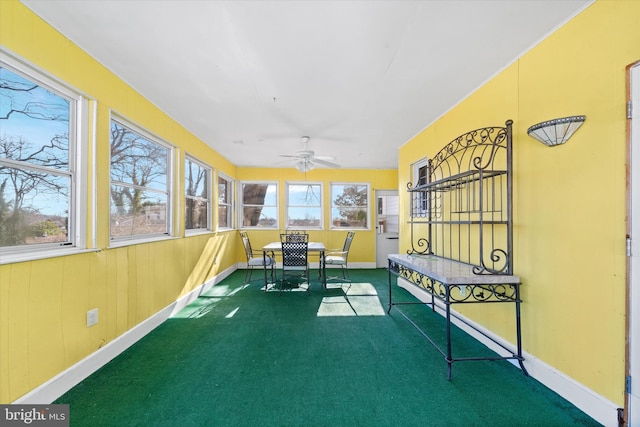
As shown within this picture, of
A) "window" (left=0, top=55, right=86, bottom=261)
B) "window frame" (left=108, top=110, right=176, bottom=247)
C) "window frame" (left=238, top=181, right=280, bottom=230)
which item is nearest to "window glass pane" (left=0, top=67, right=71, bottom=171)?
"window" (left=0, top=55, right=86, bottom=261)

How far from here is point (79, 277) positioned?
187 cm

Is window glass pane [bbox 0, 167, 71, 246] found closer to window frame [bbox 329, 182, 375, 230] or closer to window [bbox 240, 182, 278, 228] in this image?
window [bbox 240, 182, 278, 228]

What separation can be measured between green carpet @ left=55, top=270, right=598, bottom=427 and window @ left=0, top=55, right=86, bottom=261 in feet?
3.69

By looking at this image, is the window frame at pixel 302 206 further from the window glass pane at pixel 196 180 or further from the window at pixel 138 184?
the window at pixel 138 184

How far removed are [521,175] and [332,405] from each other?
2223mm

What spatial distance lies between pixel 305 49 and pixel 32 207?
7.14ft

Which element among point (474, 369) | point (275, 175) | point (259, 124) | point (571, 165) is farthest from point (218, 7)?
point (275, 175)

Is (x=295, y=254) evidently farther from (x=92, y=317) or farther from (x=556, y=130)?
(x=556, y=130)

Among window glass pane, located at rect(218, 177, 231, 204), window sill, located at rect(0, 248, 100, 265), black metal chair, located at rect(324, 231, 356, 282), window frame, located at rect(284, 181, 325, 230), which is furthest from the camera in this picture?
window frame, located at rect(284, 181, 325, 230)

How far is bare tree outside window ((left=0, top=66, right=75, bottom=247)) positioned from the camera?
151 centimetres

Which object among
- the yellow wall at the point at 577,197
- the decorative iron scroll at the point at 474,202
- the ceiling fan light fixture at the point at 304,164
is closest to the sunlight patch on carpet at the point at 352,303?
the decorative iron scroll at the point at 474,202

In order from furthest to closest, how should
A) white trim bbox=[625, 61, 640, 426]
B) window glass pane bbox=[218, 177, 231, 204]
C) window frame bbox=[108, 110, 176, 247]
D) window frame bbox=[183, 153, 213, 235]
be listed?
window glass pane bbox=[218, 177, 231, 204] → window frame bbox=[183, 153, 213, 235] → window frame bbox=[108, 110, 176, 247] → white trim bbox=[625, 61, 640, 426]

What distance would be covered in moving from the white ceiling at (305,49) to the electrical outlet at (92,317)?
2.04 m

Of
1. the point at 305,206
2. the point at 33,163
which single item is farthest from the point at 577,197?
the point at 305,206
